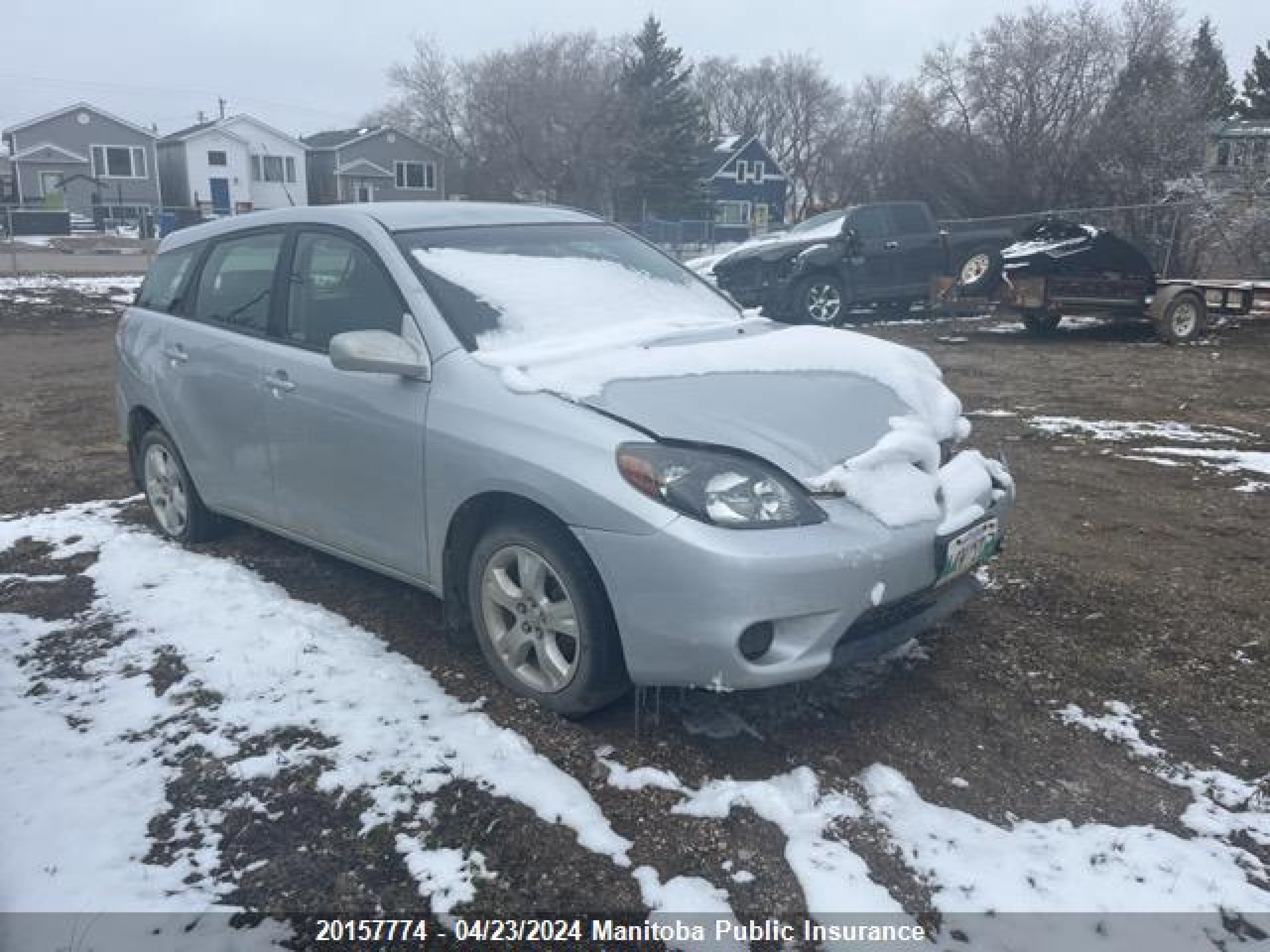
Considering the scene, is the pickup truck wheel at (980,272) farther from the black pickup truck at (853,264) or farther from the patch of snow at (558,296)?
the patch of snow at (558,296)

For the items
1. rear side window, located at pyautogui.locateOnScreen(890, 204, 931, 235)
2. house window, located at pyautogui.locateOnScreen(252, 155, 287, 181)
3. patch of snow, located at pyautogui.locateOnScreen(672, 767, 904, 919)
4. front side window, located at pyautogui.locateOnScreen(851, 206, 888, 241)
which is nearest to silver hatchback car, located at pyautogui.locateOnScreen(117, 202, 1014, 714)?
patch of snow, located at pyautogui.locateOnScreen(672, 767, 904, 919)

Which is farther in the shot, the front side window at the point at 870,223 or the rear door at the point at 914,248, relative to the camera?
the rear door at the point at 914,248

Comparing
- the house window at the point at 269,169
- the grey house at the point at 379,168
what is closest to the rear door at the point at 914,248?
the grey house at the point at 379,168

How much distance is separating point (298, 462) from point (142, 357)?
5.39 ft

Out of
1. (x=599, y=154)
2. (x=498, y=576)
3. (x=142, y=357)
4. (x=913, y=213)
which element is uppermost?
(x=599, y=154)

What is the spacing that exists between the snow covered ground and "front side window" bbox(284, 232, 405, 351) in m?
1.25

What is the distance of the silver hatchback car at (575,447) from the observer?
282 centimetres

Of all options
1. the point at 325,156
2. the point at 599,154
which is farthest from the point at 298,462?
the point at 325,156

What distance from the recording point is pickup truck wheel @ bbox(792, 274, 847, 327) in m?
13.9

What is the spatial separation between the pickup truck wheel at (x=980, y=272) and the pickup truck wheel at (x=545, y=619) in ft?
39.8

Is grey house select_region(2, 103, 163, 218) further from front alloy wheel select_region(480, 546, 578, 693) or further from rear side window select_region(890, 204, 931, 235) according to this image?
front alloy wheel select_region(480, 546, 578, 693)

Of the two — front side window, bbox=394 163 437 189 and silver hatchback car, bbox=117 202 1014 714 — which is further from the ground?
front side window, bbox=394 163 437 189

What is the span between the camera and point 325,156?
189 ft

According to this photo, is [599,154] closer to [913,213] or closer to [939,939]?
[913,213]
